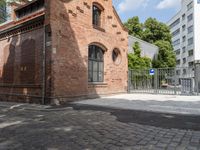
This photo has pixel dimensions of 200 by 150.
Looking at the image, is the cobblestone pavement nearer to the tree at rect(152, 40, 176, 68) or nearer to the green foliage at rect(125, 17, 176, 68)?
the tree at rect(152, 40, 176, 68)

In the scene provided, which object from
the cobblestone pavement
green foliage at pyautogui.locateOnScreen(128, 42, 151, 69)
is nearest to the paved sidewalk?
the cobblestone pavement

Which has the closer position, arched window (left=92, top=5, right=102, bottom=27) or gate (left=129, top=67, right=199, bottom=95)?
arched window (left=92, top=5, right=102, bottom=27)

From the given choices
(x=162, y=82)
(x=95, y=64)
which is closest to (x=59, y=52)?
(x=95, y=64)

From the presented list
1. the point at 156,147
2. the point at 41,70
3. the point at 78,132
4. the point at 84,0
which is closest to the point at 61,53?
the point at 41,70

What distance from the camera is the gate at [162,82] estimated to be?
17.4 m

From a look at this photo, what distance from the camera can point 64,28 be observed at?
12047mm

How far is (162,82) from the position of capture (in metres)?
19.3

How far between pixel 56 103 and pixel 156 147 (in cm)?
791

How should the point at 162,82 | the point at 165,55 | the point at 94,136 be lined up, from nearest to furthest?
1. the point at 94,136
2. the point at 162,82
3. the point at 165,55

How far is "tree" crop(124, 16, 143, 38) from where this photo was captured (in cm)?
3750

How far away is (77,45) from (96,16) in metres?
3.96

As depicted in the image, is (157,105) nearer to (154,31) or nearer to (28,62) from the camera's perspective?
(28,62)

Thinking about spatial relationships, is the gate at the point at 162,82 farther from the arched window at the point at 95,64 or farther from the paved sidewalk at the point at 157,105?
the paved sidewalk at the point at 157,105

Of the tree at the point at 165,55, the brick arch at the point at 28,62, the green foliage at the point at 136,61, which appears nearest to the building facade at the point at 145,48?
the green foliage at the point at 136,61
